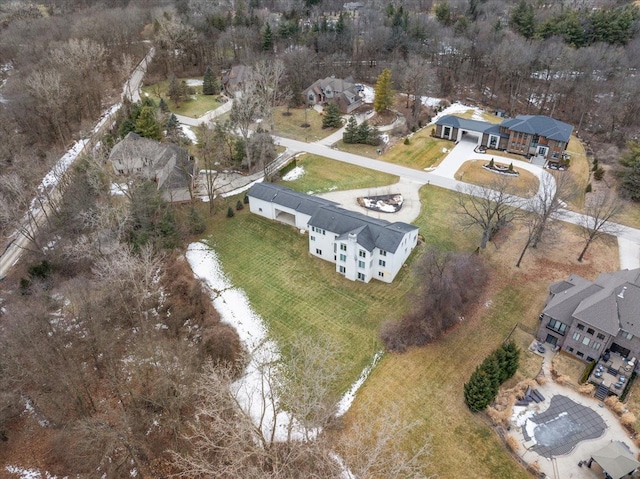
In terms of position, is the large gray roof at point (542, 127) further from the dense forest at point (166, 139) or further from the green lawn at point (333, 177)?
the green lawn at point (333, 177)

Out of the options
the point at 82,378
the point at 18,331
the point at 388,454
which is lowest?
the point at 388,454

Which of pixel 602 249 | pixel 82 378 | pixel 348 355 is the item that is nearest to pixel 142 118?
pixel 82 378

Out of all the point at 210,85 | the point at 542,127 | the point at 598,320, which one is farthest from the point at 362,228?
the point at 210,85

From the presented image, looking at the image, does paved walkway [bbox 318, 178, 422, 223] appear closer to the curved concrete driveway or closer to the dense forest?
the curved concrete driveway

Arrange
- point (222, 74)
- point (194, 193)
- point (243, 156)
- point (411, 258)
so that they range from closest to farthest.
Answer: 1. point (411, 258)
2. point (194, 193)
3. point (243, 156)
4. point (222, 74)

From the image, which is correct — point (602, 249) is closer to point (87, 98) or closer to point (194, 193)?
point (194, 193)

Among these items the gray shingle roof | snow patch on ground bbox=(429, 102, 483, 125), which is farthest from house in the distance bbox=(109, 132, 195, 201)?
snow patch on ground bbox=(429, 102, 483, 125)
